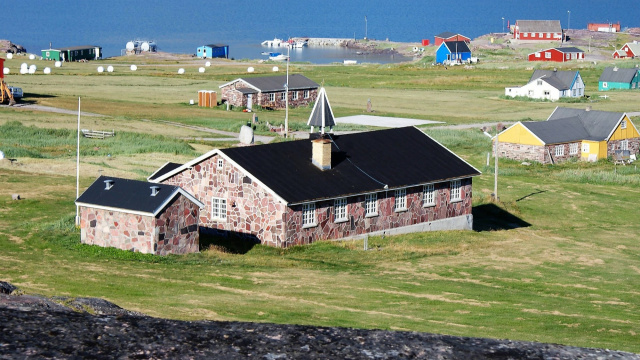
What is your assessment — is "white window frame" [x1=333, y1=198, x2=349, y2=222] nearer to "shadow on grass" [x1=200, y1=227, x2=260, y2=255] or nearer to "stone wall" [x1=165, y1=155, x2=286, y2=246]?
"stone wall" [x1=165, y1=155, x2=286, y2=246]

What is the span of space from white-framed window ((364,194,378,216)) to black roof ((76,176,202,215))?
889cm

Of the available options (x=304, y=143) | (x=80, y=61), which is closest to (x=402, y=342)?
(x=304, y=143)

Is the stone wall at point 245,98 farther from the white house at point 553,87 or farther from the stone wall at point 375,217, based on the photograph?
the stone wall at point 375,217

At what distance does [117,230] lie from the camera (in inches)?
1465

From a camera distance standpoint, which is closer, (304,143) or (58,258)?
(58,258)

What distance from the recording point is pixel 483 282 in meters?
35.5

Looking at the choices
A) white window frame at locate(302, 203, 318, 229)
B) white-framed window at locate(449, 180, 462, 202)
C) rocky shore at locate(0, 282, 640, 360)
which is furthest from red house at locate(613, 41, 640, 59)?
rocky shore at locate(0, 282, 640, 360)

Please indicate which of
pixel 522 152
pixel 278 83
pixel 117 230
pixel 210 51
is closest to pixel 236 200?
pixel 117 230

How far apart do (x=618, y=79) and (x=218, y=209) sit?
319ft

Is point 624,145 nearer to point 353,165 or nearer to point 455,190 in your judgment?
point 455,190

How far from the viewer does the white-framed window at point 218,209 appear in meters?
41.8

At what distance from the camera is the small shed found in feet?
119

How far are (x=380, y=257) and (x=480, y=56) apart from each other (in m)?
152

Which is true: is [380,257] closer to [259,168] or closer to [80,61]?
[259,168]
